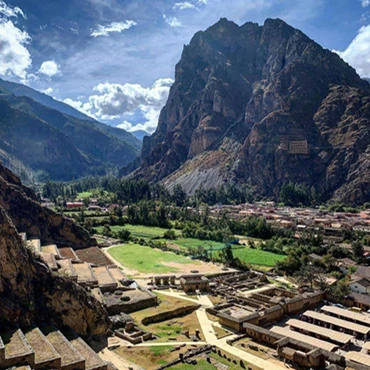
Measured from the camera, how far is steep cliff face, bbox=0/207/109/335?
34656 mm

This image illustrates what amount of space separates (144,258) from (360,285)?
4332 cm

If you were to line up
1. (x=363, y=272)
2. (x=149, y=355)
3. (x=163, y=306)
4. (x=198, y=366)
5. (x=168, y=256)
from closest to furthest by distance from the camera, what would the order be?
(x=198, y=366) → (x=149, y=355) → (x=163, y=306) → (x=363, y=272) → (x=168, y=256)

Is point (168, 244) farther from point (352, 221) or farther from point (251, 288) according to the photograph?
point (352, 221)

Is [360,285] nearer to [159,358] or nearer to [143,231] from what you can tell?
[159,358]

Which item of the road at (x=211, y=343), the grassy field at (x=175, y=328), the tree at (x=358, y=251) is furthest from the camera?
the tree at (x=358, y=251)

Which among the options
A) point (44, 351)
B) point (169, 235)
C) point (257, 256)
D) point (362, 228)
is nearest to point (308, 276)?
point (257, 256)

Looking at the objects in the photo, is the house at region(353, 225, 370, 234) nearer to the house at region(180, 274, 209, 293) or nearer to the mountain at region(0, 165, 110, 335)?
the house at region(180, 274, 209, 293)

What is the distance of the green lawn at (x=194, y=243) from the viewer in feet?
328

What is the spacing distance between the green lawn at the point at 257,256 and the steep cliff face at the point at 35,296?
48.3 metres

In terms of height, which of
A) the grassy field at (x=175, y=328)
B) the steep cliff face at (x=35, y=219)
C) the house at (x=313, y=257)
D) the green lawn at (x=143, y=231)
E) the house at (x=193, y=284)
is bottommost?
the grassy field at (x=175, y=328)

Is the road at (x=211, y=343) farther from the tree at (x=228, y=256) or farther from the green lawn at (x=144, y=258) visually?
the tree at (x=228, y=256)

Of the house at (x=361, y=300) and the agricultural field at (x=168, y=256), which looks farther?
the agricultural field at (x=168, y=256)

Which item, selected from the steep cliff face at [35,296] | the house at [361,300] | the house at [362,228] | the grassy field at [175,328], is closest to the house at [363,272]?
A: the house at [361,300]

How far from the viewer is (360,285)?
6222 centimetres
